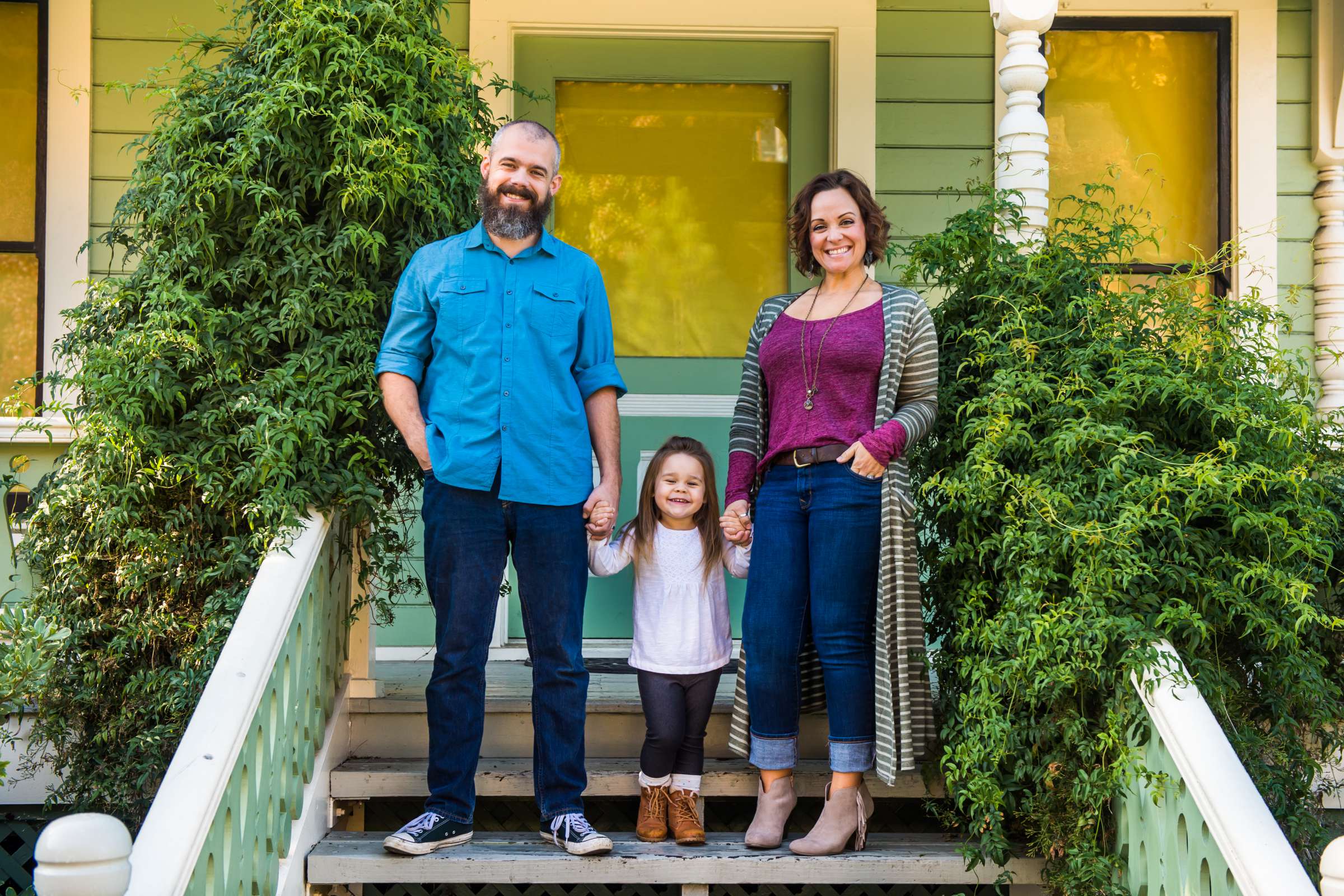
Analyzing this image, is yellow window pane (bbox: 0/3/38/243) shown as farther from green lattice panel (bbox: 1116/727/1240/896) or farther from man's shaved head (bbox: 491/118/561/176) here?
green lattice panel (bbox: 1116/727/1240/896)

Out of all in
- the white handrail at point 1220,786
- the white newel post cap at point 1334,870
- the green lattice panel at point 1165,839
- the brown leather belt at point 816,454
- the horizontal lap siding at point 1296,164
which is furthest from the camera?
the horizontal lap siding at point 1296,164

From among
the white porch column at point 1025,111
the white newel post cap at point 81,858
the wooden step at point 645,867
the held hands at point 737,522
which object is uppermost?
the white porch column at point 1025,111

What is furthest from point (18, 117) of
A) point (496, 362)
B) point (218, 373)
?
point (496, 362)

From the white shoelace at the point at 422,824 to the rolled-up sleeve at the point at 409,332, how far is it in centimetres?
101

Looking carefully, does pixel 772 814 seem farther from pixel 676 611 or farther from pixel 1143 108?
pixel 1143 108

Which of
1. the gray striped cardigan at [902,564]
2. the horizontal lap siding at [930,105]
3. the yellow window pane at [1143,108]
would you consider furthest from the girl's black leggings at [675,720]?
the yellow window pane at [1143,108]

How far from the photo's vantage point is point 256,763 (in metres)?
2.43

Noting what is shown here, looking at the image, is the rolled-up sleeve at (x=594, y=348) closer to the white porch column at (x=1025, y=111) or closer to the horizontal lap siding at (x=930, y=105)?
the white porch column at (x=1025, y=111)

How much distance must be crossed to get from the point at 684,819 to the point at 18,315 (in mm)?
3424

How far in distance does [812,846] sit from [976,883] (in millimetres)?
387

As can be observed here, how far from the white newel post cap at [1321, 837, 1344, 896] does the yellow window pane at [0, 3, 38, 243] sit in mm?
4698

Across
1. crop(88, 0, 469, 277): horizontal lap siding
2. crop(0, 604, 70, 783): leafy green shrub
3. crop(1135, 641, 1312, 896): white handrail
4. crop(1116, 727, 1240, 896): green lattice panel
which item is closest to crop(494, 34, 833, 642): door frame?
crop(88, 0, 469, 277): horizontal lap siding

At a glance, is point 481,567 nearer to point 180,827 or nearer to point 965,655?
point 180,827

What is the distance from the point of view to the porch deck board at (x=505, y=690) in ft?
10.4
